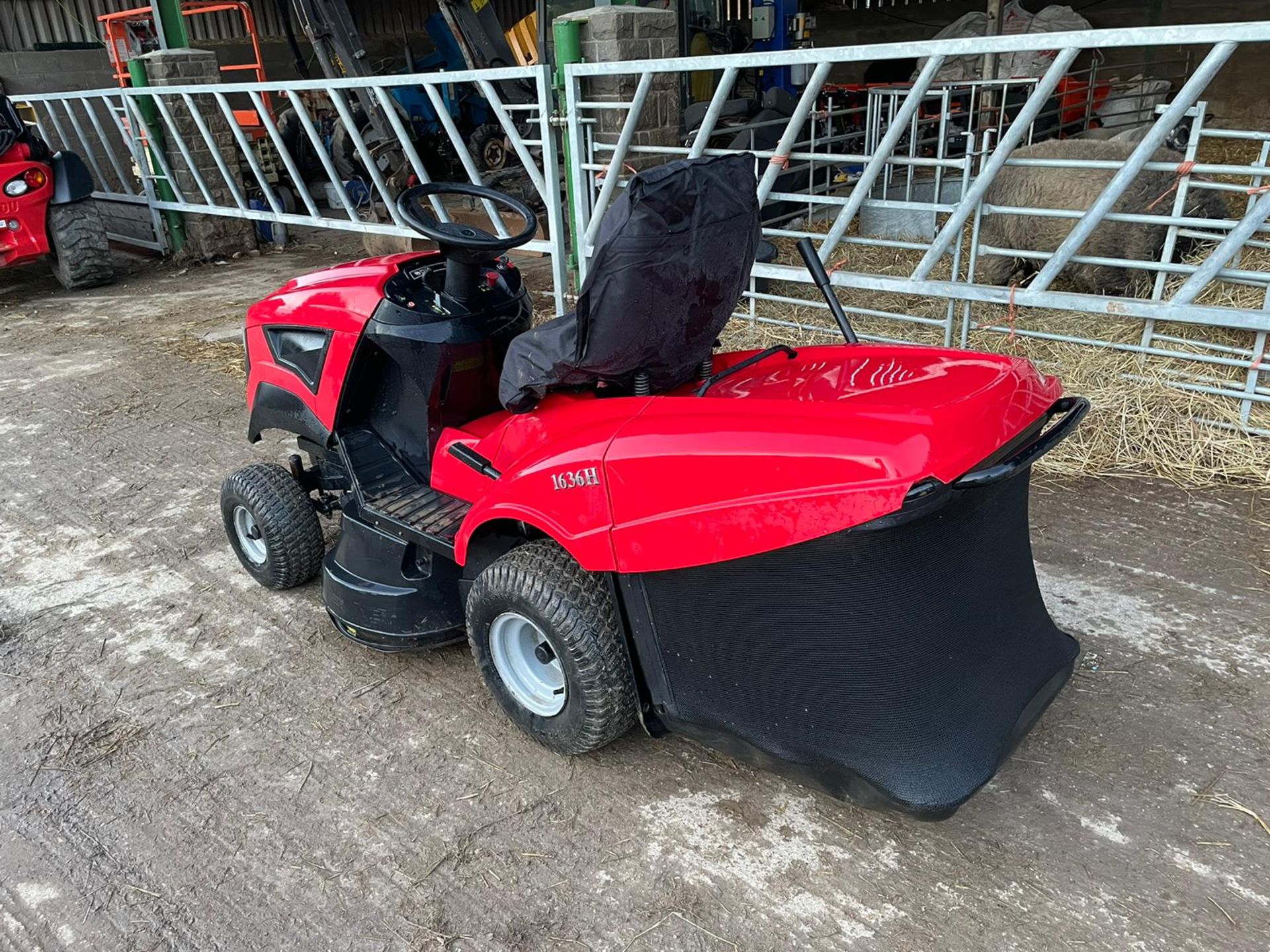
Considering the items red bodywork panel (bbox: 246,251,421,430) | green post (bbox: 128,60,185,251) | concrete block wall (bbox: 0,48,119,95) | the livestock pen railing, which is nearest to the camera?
red bodywork panel (bbox: 246,251,421,430)

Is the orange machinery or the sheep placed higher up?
the orange machinery

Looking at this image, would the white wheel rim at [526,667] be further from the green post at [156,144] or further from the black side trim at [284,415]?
the green post at [156,144]

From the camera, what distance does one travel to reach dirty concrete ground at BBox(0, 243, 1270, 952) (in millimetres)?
2129

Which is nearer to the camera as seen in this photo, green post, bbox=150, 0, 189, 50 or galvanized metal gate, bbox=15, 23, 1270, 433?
galvanized metal gate, bbox=15, 23, 1270, 433

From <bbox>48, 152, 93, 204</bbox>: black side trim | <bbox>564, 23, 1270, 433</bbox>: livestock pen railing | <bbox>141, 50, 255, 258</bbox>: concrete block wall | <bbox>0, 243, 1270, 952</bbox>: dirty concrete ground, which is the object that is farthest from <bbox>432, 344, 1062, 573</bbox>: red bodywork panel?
<bbox>141, 50, 255, 258</bbox>: concrete block wall

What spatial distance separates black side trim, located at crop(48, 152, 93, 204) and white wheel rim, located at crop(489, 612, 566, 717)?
25.0ft

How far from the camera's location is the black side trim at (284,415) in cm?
319

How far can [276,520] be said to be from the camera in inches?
133

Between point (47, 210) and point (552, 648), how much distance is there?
797 cm

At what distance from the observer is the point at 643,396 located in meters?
2.35

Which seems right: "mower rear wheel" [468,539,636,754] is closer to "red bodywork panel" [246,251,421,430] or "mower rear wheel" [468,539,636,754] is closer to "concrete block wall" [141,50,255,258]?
"red bodywork panel" [246,251,421,430]

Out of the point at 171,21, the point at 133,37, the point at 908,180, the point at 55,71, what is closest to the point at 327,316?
the point at 908,180

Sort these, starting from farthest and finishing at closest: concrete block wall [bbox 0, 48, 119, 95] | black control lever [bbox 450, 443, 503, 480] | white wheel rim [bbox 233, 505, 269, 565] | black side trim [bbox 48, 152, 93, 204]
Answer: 1. concrete block wall [bbox 0, 48, 119, 95]
2. black side trim [bbox 48, 152, 93, 204]
3. white wheel rim [bbox 233, 505, 269, 565]
4. black control lever [bbox 450, 443, 503, 480]

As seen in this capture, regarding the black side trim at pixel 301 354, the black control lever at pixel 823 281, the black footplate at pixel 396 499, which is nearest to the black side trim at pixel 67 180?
the black side trim at pixel 301 354
